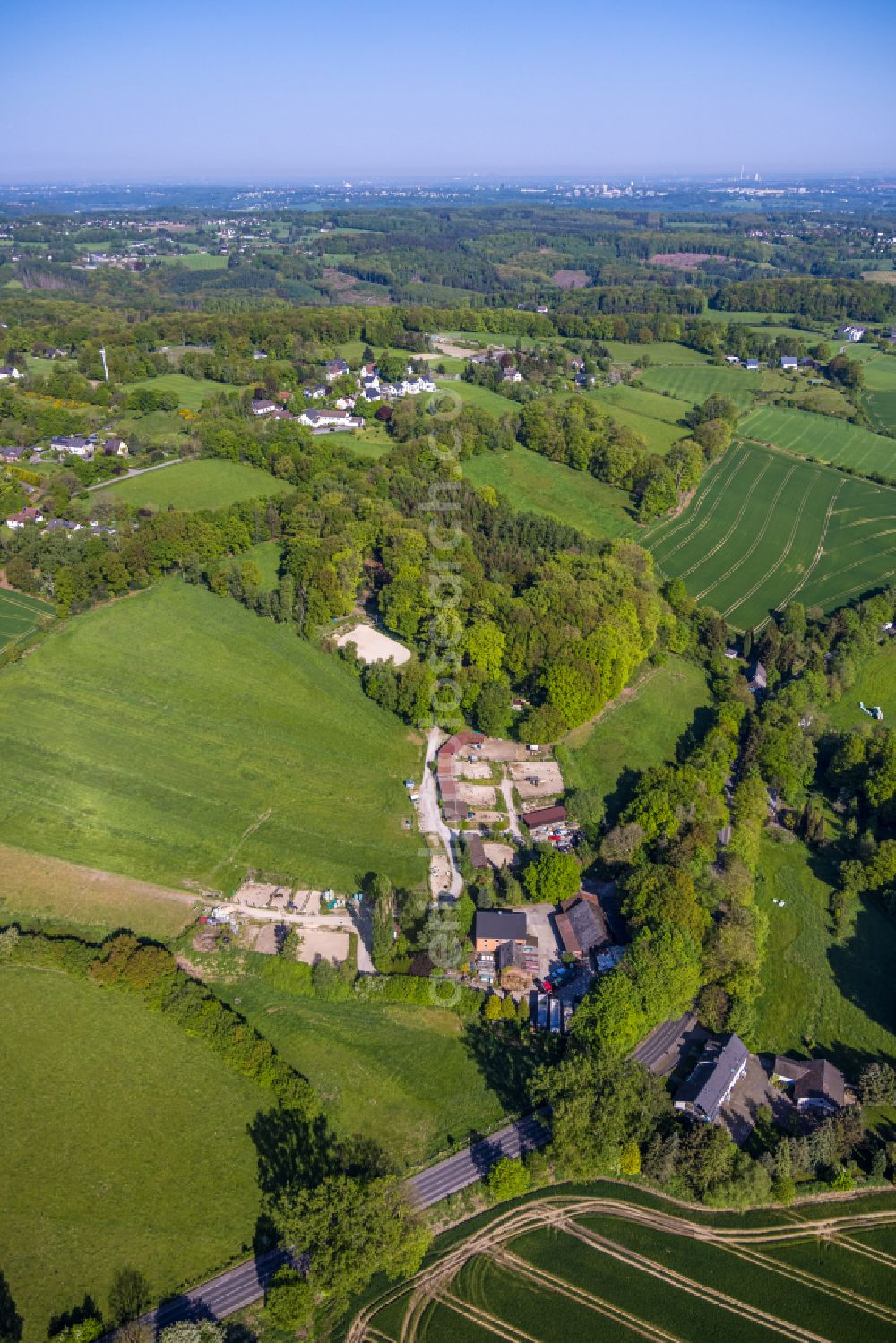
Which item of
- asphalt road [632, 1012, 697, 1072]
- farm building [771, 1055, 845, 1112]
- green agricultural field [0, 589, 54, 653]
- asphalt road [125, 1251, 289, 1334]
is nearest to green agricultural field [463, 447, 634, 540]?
green agricultural field [0, 589, 54, 653]

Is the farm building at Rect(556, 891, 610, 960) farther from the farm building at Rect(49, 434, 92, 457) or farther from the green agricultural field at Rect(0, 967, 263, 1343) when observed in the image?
the farm building at Rect(49, 434, 92, 457)

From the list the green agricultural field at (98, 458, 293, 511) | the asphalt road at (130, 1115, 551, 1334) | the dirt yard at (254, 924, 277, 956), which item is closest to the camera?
the asphalt road at (130, 1115, 551, 1334)

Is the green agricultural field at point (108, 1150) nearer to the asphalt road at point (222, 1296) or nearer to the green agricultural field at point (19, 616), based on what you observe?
the asphalt road at point (222, 1296)

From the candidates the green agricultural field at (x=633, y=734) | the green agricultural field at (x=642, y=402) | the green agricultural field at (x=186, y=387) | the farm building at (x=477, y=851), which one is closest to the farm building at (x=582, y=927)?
the farm building at (x=477, y=851)

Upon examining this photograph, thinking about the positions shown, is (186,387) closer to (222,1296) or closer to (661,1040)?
(661,1040)

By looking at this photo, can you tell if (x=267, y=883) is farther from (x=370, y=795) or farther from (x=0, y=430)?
(x=0, y=430)

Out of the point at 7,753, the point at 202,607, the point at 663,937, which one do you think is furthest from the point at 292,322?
the point at 663,937
